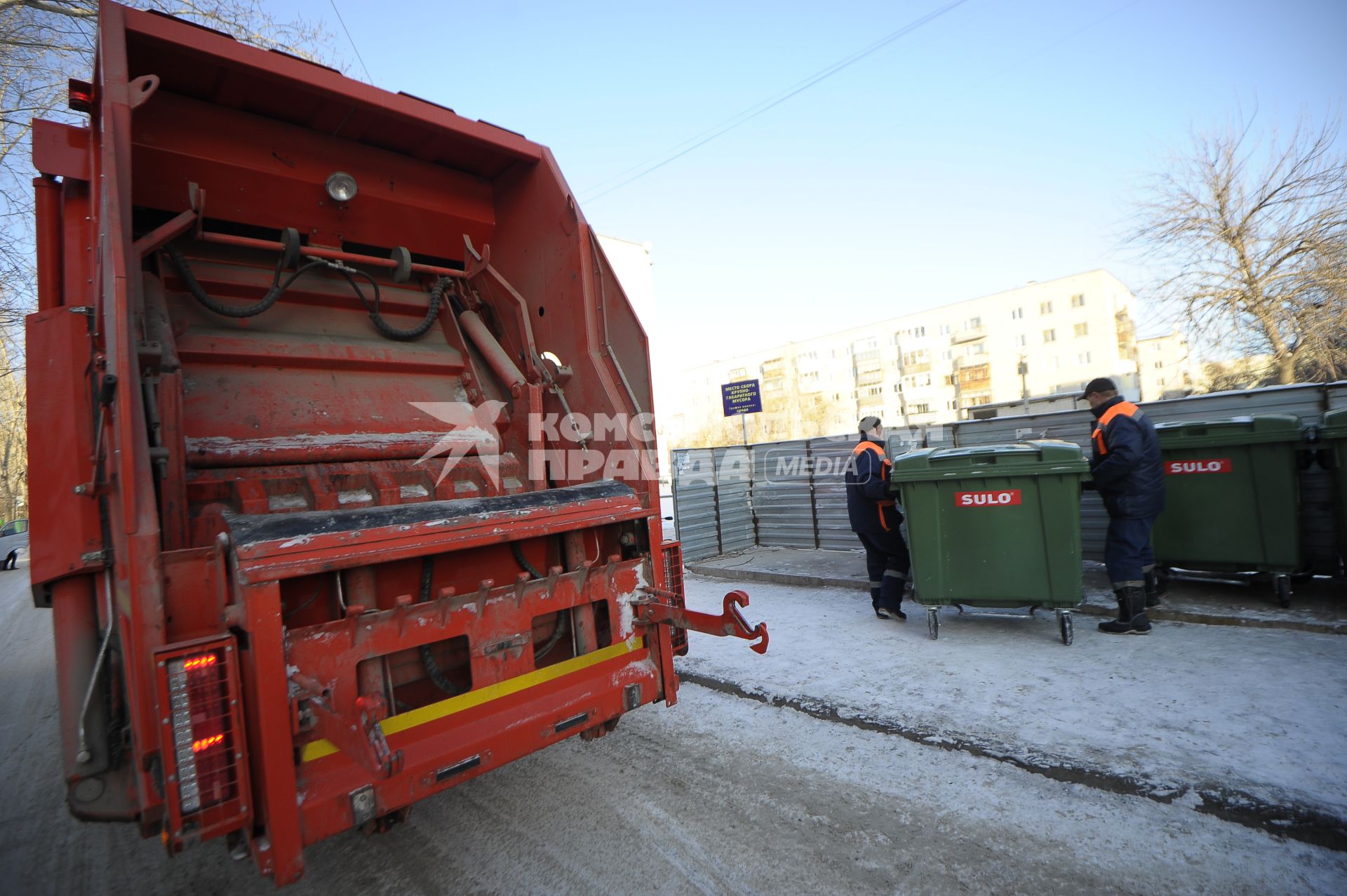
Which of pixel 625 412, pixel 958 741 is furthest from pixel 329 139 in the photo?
pixel 958 741

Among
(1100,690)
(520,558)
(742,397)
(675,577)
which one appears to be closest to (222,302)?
(520,558)

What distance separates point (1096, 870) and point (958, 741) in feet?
3.26

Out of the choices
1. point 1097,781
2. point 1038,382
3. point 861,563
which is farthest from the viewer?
point 1038,382

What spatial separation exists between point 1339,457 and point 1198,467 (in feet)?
2.47

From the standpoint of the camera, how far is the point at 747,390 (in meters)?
11.8

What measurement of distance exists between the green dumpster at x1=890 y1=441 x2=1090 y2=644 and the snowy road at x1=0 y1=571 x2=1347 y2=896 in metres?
1.75

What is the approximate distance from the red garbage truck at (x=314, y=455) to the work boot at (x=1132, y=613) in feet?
11.0

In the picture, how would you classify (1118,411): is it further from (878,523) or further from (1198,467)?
(878,523)

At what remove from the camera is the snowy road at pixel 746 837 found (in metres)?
2.21

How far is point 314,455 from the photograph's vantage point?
298 centimetres

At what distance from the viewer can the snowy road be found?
2205 mm

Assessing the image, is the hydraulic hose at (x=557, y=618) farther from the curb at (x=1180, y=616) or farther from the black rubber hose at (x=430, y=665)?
the curb at (x=1180, y=616)

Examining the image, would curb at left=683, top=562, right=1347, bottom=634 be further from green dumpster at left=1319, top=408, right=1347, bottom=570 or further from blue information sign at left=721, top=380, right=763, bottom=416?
blue information sign at left=721, top=380, right=763, bottom=416

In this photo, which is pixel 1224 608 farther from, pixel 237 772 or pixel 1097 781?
pixel 237 772
